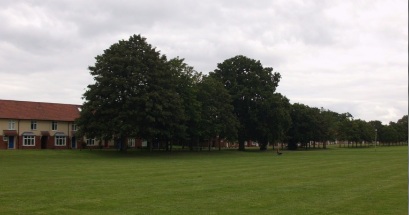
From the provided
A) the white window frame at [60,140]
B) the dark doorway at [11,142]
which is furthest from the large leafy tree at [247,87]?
the dark doorway at [11,142]

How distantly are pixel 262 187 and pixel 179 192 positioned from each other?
4.55 metres

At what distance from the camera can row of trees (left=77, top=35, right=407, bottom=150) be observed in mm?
60312

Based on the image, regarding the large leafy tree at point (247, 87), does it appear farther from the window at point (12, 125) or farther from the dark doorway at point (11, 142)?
the dark doorway at point (11, 142)

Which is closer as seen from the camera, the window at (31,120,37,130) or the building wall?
the building wall

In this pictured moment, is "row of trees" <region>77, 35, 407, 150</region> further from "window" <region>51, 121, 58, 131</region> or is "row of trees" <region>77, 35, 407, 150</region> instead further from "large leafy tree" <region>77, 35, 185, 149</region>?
"window" <region>51, 121, 58, 131</region>

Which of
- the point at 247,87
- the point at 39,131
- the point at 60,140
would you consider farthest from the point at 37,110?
the point at 247,87

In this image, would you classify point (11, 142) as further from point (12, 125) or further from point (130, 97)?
point (130, 97)

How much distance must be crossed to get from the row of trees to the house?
19766mm

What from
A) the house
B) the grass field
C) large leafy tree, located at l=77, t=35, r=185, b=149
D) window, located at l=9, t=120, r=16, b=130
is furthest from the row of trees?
the grass field

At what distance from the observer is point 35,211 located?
1513cm

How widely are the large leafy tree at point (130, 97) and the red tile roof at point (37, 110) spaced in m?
22.0

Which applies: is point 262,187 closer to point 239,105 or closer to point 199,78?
point 199,78

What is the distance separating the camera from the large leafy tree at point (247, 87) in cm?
8206

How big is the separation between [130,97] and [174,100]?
5821mm
